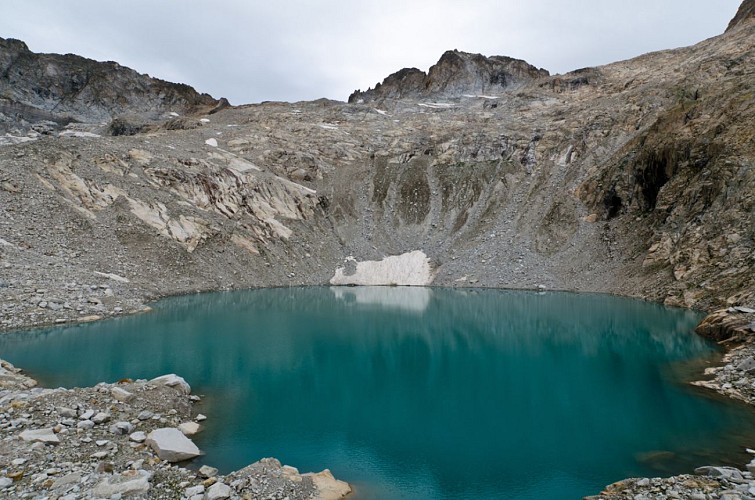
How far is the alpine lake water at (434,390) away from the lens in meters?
11.8

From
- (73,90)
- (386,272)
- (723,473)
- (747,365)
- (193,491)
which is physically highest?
(73,90)

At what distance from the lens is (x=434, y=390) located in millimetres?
18094

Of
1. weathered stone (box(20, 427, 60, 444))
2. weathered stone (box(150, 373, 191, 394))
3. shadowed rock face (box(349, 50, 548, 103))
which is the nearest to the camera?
weathered stone (box(20, 427, 60, 444))

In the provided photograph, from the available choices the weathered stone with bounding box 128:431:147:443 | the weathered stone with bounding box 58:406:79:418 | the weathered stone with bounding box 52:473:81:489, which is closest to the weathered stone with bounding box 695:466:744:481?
the weathered stone with bounding box 52:473:81:489

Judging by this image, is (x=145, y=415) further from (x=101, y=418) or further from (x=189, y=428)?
(x=189, y=428)

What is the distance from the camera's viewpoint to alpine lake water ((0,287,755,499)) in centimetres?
1178

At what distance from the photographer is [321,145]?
7856 cm

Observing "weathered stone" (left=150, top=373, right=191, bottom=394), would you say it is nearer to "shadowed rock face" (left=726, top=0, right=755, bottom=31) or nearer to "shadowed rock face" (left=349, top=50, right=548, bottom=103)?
"shadowed rock face" (left=726, top=0, right=755, bottom=31)

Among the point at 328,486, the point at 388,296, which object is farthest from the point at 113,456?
the point at 388,296

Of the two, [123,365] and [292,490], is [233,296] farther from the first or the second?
[292,490]

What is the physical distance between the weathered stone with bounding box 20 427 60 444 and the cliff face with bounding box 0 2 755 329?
1878 centimetres

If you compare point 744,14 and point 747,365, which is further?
A: point 744,14

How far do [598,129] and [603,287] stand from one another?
32516 millimetres

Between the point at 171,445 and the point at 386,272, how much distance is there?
46987 millimetres
